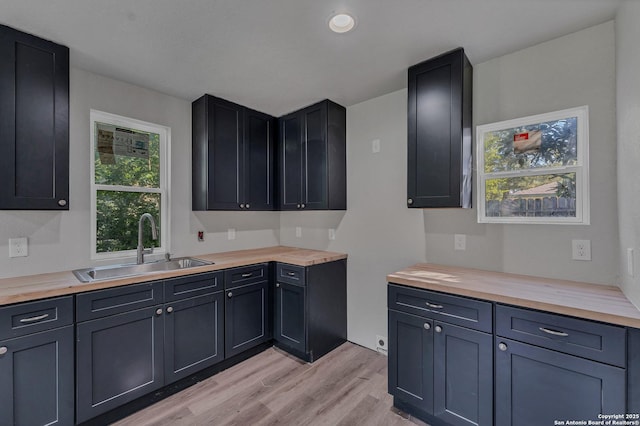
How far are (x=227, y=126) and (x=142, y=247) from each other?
Answer: 137cm

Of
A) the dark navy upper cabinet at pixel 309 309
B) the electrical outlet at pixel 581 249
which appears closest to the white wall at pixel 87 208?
the dark navy upper cabinet at pixel 309 309

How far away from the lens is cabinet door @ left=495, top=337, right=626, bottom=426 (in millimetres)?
1239

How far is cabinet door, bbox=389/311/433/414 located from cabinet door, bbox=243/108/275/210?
186cm

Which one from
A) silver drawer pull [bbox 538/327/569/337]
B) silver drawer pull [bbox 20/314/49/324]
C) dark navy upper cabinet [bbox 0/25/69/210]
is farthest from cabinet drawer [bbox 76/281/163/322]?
silver drawer pull [bbox 538/327/569/337]

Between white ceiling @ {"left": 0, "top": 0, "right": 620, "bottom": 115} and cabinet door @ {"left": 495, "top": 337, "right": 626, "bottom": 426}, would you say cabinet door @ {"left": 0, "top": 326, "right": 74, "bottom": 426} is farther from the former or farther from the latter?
cabinet door @ {"left": 495, "top": 337, "right": 626, "bottom": 426}

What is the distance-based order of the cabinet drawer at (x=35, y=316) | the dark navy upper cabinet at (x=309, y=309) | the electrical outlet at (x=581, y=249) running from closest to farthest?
the cabinet drawer at (x=35, y=316) < the electrical outlet at (x=581, y=249) < the dark navy upper cabinet at (x=309, y=309)

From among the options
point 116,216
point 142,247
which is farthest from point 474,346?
point 116,216

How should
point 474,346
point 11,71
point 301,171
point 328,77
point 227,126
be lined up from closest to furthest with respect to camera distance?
point 474,346, point 11,71, point 328,77, point 227,126, point 301,171

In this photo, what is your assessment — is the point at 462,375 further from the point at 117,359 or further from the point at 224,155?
the point at 224,155

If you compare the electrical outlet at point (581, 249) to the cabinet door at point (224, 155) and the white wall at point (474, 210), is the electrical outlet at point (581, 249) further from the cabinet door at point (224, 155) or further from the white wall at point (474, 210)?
the cabinet door at point (224, 155)

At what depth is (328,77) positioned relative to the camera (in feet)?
7.63

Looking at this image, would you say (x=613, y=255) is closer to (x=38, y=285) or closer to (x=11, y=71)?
(x=38, y=285)

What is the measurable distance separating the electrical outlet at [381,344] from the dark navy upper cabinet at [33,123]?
2.75 meters

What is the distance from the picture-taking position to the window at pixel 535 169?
1.78m
